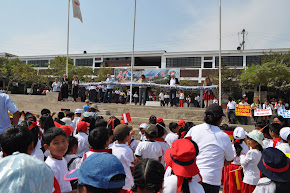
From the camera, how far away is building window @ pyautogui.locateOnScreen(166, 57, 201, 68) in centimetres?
3597

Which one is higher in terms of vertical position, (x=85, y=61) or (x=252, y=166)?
(x=85, y=61)

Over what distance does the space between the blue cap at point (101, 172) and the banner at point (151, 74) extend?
31.8 metres

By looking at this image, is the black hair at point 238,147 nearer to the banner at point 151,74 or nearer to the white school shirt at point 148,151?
the white school shirt at point 148,151

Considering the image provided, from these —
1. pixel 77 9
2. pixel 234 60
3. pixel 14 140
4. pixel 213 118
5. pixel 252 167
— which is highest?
pixel 77 9

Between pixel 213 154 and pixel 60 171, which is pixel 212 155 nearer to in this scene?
pixel 213 154

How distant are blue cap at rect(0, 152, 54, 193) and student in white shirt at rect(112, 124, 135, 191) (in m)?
1.97

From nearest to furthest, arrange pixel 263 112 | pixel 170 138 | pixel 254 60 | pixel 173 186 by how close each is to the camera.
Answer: pixel 173 186 → pixel 170 138 → pixel 263 112 → pixel 254 60

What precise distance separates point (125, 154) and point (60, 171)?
0.88 meters

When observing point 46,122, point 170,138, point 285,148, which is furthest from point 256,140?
point 46,122

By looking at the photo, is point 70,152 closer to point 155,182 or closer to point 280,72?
point 155,182

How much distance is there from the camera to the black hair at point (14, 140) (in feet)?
6.07

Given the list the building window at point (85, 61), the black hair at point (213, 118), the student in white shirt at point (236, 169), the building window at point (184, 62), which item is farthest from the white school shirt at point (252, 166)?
the building window at point (85, 61)

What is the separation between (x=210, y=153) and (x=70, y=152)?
6.12ft

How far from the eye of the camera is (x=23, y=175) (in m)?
0.90
